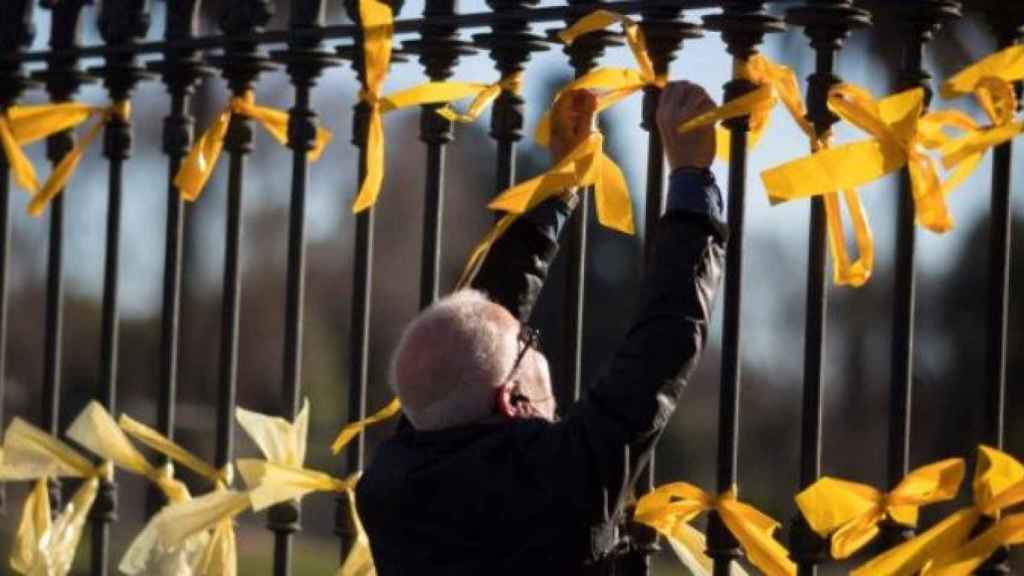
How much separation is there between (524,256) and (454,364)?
1.55ft

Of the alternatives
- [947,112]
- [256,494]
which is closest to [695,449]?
[256,494]

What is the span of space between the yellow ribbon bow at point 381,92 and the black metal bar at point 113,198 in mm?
765

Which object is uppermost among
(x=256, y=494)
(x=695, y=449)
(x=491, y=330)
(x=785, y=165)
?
(x=785, y=165)

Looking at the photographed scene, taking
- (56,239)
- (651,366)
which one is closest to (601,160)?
(651,366)

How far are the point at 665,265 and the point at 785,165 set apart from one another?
0.27 m

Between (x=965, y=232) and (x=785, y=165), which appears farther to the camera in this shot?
(x=965, y=232)

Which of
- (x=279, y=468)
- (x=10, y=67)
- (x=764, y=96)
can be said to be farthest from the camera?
(x=10, y=67)

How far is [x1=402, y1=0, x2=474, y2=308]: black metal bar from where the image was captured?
157 inches

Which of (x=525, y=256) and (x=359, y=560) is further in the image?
(x=359, y=560)

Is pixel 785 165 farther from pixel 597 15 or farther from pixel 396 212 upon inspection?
pixel 396 212

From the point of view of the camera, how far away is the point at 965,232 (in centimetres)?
663

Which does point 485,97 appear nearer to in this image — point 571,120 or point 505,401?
point 571,120

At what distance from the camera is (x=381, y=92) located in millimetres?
4008

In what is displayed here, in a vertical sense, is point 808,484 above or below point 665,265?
below
